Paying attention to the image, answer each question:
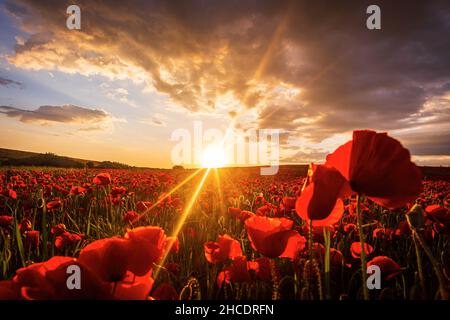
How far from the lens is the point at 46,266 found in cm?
80

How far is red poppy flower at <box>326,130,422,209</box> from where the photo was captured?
108 centimetres

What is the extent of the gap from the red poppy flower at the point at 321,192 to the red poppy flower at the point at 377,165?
0.09m

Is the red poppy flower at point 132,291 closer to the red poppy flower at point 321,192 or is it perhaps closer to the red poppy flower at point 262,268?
the red poppy flower at point 321,192

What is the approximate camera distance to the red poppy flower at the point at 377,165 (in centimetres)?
108

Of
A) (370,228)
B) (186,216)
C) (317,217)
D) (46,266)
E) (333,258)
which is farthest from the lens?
(186,216)

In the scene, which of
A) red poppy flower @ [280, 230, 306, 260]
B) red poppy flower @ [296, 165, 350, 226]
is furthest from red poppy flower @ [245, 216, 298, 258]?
red poppy flower @ [296, 165, 350, 226]

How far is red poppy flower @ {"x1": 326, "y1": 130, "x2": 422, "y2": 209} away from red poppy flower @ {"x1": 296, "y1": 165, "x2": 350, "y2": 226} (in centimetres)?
9

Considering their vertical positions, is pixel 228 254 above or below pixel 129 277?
below

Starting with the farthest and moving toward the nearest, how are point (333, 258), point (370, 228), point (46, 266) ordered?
point (370, 228) → point (333, 258) → point (46, 266)

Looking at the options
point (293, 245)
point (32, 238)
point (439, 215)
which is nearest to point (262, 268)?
point (293, 245)

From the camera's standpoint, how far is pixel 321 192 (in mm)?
1007
